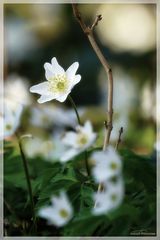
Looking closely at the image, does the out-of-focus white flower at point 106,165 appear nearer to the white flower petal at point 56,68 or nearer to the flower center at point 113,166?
the flower center at point 113,166

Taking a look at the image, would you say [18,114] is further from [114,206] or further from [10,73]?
[10,73]

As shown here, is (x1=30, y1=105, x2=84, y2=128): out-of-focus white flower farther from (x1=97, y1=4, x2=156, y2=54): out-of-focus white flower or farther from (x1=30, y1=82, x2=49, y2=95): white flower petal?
(x1=97, y1=4, x2=156, y2=54): out-of-focus white flower

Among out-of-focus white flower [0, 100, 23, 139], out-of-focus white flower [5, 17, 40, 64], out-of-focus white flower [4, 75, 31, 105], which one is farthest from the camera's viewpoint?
out-of-focus white flower [5, 17, 40, 64]

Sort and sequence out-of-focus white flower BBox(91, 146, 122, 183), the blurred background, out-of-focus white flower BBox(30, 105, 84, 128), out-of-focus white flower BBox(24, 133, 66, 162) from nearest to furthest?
out-of-focus white flower BBox(91, 146, 122, 183) < out-of-focus white flower BBox(24, 133, 66, 162) < out-of-focus white flower BBox(30, 105, 84, 128) < the blurred background

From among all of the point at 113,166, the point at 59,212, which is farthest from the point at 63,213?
the point at 113,166

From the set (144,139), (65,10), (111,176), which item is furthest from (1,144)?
(65,10)

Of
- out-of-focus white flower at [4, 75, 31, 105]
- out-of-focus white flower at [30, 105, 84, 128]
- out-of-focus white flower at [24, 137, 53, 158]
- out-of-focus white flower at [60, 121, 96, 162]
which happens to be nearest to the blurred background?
out-of-focus white flower at [4, 75, 31, 105]
